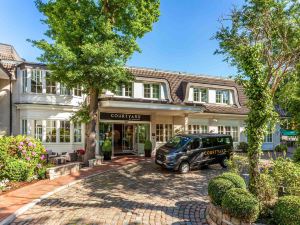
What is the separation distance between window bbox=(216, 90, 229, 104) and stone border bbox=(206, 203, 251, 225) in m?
18.3

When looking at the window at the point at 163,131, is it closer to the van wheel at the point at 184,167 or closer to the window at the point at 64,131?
the window at the point at 64,131

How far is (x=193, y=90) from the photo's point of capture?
2289cm

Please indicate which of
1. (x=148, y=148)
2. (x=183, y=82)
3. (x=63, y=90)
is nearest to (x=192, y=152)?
(x=148, y=148)

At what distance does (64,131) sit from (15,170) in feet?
26.2

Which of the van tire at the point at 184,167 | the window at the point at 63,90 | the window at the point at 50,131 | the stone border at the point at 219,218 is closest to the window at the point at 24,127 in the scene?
the window at the point at 50,131

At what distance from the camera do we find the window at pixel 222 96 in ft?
79.2

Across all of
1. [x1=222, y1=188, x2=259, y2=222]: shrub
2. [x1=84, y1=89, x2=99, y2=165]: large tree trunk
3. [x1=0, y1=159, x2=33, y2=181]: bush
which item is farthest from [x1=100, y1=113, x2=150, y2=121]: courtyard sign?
[x1=222, y1=188, x2=259, y2=222]: shrub

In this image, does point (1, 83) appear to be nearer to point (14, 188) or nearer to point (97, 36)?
point (97, 36)

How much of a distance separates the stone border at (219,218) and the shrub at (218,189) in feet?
0.73

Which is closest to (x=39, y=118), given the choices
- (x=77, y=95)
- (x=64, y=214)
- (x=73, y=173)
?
(x=77, y=95)

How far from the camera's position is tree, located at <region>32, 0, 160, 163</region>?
12734 millimetres

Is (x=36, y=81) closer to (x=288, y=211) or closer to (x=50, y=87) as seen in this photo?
(x=50, y=87)

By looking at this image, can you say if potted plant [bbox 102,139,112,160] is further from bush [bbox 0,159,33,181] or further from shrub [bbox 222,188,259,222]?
shrub [bbox 222,188,259,222]

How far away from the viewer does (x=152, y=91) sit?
69.4 ft
